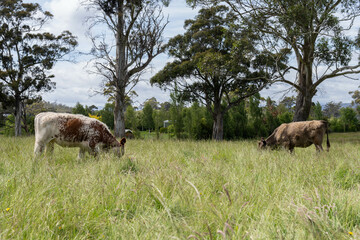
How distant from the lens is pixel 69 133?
17.6 feet

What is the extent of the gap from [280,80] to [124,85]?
10128mm

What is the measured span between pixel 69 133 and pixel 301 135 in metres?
6.51

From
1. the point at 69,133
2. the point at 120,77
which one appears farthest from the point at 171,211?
the point at 120,77

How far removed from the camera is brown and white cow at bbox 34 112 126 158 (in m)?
5.36

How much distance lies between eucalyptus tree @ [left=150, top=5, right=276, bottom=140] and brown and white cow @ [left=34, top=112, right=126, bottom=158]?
12.3 meters

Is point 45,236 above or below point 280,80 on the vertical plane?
below

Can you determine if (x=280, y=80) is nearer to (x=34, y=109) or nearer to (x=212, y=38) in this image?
(x=212, y=38)

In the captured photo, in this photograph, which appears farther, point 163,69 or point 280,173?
point 163,69

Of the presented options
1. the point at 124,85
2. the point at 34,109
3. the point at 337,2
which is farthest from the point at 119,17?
the point at 34,109

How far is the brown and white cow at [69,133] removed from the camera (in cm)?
536

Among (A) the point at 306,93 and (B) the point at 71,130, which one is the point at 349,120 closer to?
(A) the point at 306,93

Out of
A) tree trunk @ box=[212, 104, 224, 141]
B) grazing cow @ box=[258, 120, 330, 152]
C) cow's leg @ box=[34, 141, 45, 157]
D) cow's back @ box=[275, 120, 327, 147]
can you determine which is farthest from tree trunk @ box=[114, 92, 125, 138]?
cow's leg @ box=[34, 141, 45, 157]

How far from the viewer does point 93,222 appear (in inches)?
88.1

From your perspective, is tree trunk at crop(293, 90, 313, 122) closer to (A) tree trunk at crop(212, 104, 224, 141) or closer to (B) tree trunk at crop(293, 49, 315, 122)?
(B) tree trunk at crop(293, 49, 315, 122)
